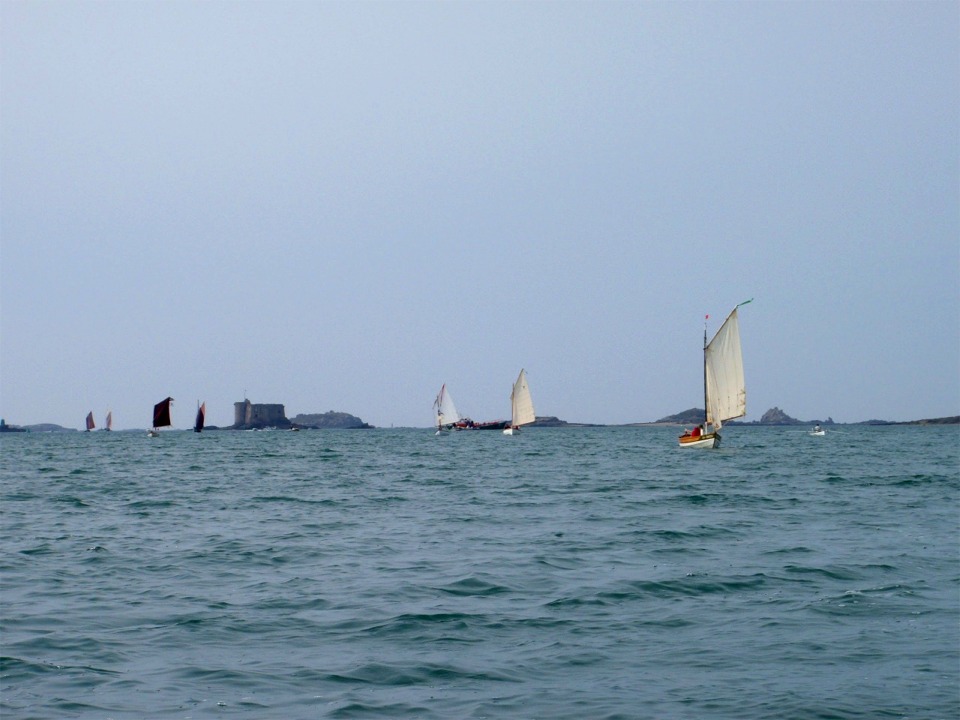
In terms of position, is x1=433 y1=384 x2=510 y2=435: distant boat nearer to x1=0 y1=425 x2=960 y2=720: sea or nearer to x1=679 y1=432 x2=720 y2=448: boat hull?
x1=679 y1=432 x2=720 y2=448: boat hull

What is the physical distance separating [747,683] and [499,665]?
260 cm

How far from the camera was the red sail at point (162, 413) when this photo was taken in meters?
126

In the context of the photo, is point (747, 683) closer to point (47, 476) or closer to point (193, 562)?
point (193, 562)

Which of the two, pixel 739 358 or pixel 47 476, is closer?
pixel 47 476

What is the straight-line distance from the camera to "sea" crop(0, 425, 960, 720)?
977 cm

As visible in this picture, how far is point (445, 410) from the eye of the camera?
174125 mm

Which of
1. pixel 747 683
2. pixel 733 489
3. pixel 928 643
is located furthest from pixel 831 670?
pixel 733 489

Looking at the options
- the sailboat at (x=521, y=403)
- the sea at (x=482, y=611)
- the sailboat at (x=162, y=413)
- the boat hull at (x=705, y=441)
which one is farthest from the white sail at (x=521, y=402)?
the sea at (x=482, y=611)

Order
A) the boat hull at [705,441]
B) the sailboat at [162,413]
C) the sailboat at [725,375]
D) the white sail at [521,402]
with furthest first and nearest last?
the white sail at [521,402], the sailboat at [162,413], the boat hull at [705,441], the sailboat at [725,375]

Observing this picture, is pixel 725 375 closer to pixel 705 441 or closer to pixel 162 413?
pixel 705 441

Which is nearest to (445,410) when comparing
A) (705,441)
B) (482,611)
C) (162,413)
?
(162,413)

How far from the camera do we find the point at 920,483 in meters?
38.5

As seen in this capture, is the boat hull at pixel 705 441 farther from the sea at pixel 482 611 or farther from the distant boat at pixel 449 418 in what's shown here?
the distant boat at pixel 449 418

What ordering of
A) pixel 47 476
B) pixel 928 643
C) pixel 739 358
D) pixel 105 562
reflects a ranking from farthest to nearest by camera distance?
pixel 739 358 < pixel 47 476 < pixel 105 562 < pixel 928 643
